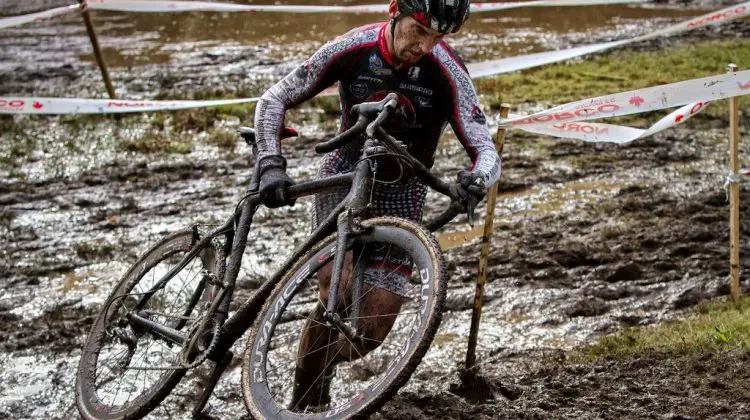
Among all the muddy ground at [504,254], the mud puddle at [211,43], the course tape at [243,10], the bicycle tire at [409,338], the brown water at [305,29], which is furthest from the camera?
the brown water at [305,29]

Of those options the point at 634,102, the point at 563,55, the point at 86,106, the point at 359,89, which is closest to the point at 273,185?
the point at 359,89

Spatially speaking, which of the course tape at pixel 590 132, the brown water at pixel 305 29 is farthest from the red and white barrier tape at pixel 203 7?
the course tape at pixel 590 132

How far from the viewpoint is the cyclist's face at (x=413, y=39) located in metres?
4.12

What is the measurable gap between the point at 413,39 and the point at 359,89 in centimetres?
40

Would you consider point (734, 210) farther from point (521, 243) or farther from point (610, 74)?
point (610, 74)

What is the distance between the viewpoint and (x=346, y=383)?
5.33 metres

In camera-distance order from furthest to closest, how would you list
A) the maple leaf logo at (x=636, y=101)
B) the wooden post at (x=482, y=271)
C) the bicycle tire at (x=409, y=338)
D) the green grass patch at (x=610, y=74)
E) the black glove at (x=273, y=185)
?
the green grass patch at (x=610, y=74) < the maple leaf logo at (x=636, y=101) < the wooden post at (x=482, y=271) < the black glove at (x=273, y=185) < the bicycle tire at (x=409, y=338)

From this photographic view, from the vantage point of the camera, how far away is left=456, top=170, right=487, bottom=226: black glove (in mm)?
3857

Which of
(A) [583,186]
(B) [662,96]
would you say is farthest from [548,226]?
(B) [662,96]

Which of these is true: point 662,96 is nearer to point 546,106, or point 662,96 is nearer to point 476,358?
point 476,358

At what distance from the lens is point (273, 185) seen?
160 inches

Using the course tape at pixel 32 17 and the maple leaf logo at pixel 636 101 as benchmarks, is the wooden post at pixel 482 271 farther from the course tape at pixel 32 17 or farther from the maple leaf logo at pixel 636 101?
the course tape at pixel 32 17

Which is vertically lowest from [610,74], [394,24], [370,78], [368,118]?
[610,74]

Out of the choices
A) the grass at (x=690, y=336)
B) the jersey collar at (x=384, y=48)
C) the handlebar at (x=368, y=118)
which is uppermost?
the jersey collar at (x=384, y=48)
